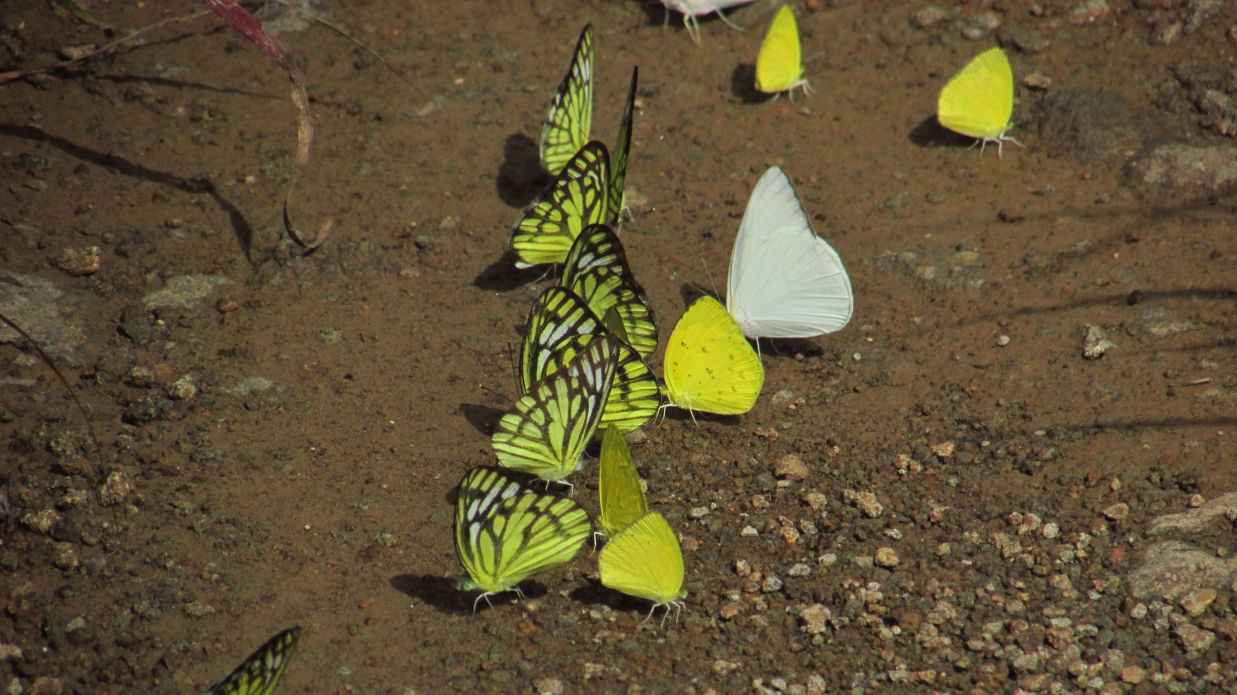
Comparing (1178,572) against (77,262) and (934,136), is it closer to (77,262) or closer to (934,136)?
(934,136)

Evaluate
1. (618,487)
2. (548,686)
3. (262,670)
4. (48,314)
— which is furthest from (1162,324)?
(48,314)

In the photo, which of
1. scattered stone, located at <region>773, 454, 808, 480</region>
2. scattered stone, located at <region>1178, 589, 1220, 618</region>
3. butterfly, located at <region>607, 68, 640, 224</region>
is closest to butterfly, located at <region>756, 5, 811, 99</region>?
butterfly, located at <region>607, 68, 640, 224</region>

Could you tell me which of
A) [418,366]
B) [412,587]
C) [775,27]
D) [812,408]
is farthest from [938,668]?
[775,27]

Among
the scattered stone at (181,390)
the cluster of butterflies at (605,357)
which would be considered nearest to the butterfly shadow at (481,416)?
the cluster of butterflies at (605,357)

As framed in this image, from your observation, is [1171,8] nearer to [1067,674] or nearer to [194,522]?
[1067,674]

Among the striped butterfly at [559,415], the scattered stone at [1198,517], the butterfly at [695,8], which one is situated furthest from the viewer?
the butterfly at [695,8]

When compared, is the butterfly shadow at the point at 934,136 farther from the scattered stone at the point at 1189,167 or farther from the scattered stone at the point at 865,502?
the scattered stone at the point at 865,502
